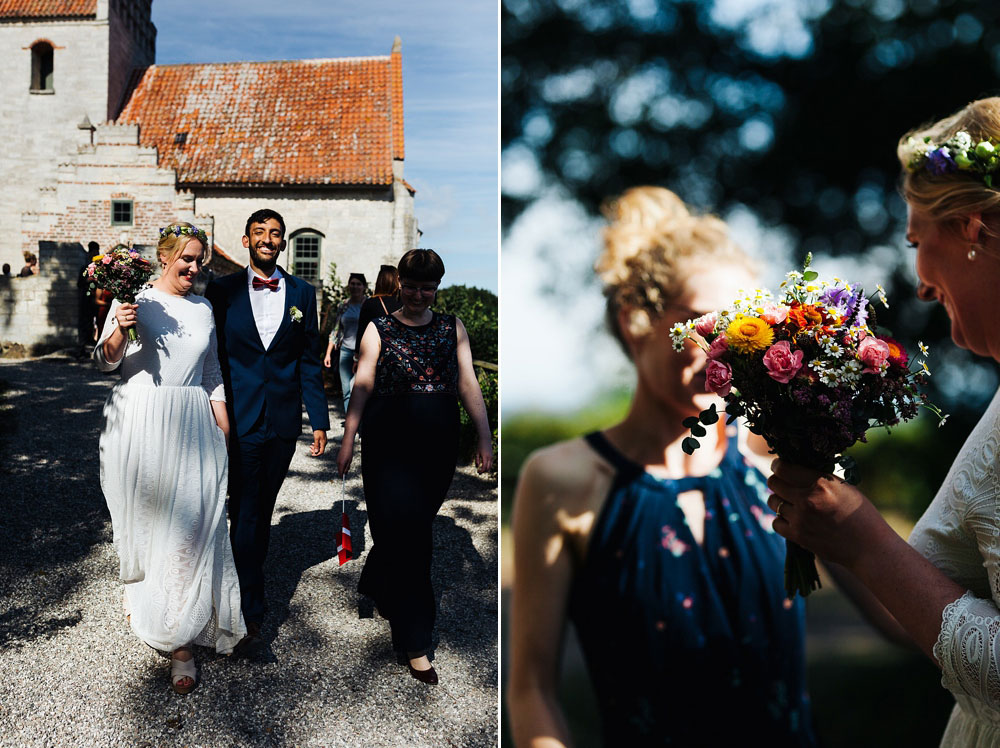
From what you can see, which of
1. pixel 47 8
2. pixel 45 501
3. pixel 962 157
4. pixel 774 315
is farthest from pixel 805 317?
pixel 47 8

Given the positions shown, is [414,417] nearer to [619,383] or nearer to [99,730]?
[619,383]

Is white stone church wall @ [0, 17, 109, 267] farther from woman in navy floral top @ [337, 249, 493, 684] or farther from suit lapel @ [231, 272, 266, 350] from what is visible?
woman in navy floral top @ [337, 249, 493, 684]

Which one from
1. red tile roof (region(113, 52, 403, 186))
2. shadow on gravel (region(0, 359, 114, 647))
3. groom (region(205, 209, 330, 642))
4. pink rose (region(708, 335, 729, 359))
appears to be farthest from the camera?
red tile roof (region(113, 52, 403, 186))

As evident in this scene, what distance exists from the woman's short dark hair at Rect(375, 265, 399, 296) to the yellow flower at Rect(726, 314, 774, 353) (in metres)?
3.60

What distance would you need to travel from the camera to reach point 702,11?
2.25 meters

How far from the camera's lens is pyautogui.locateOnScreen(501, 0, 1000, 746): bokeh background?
7.25 feet

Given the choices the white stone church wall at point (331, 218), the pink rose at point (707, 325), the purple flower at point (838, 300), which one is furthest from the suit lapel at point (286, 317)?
the white stone church wall at point (331, 218)

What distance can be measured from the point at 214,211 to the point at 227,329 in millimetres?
16014

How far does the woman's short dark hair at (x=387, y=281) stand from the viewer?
503 cm

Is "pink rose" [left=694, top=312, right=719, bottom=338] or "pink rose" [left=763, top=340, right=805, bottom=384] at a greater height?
"pink rose" [left=694, top=312, right=719, bottom=338]

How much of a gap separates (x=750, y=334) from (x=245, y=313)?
2.43 metres

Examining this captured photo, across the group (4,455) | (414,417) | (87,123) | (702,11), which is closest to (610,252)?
(702,11)

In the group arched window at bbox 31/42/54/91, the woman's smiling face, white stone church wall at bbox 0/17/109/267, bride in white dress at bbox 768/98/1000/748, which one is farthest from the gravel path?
arched window at bbox 31/42/54/91

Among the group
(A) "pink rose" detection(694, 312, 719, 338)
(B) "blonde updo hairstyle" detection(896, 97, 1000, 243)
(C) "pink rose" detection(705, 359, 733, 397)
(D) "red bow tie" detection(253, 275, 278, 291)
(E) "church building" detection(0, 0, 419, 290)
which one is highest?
(E) "church building" detection(0, 0, 419, 290)
